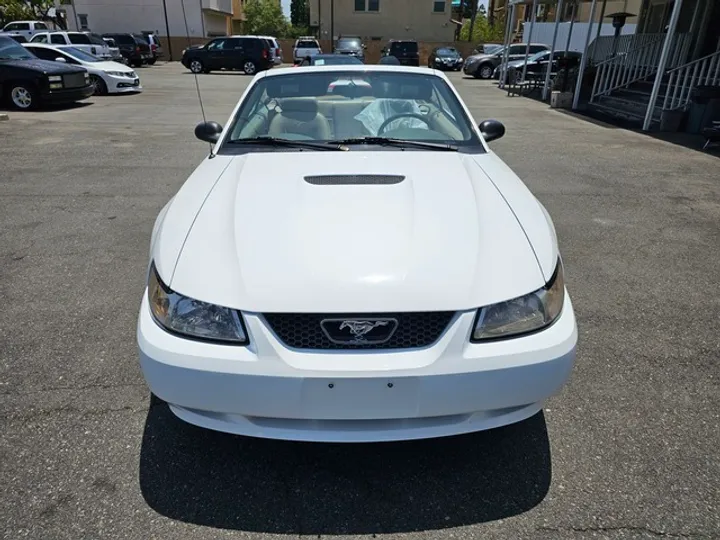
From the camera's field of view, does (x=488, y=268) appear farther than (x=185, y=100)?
No

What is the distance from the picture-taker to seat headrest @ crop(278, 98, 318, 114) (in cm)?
345

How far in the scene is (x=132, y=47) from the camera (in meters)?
29.3

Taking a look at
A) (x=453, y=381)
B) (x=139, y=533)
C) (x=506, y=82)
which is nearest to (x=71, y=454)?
(x=139, y=533)

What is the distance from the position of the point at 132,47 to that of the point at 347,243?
3270 cm

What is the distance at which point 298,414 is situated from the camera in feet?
5.94

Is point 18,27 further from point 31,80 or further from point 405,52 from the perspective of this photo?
point 31,80

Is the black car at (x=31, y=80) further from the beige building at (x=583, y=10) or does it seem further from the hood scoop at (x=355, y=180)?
the beige building at (x=583, y=10)

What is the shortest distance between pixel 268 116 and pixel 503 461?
2.53 m

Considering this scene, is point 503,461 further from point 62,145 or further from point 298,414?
point 62,145

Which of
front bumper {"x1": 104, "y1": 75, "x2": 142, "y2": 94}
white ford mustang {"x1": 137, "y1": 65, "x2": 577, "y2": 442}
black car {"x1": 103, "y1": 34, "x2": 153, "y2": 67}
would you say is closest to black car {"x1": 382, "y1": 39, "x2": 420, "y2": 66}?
black car {"x1": 103, "y1": 34, "x2": 153, "y2": 67}

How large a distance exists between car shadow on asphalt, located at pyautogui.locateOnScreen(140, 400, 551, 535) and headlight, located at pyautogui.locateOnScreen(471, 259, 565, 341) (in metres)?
0.68

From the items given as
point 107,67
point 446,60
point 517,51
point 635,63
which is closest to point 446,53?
point 446,60

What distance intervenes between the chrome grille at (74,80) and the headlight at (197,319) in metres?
13.0

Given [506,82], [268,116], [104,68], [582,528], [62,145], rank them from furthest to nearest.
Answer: [506,82] < [104,68] < [62,145] < [268,116] < [582,528]
